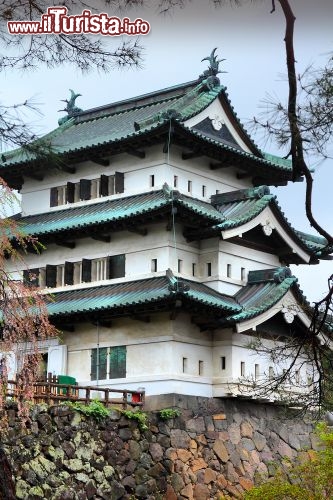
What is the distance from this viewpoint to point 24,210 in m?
29.6

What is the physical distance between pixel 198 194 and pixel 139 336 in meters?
4.44

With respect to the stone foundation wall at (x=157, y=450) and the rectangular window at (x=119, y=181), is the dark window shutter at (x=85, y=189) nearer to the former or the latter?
the rectangular window at (x=119, y=181)

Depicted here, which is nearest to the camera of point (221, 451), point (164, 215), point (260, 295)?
point (221, 451)

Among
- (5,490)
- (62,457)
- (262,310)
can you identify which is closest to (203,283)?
(262,310)

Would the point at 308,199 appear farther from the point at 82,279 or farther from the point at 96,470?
the point at 82,279

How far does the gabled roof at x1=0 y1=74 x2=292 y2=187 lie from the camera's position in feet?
87.1

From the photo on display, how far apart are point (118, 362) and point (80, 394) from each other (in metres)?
1.35

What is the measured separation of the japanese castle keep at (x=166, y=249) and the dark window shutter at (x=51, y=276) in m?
0.03

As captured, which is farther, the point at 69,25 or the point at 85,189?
the point at 85,189

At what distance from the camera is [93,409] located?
22.9 m

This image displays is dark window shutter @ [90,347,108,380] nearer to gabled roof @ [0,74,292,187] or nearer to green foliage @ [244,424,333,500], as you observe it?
gabled roof @ [0,74,292,187]

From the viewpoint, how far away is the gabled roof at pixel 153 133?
26547mm

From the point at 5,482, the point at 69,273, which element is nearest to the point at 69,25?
the point at 5,482

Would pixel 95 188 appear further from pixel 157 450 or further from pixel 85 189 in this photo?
pixel 157 450
